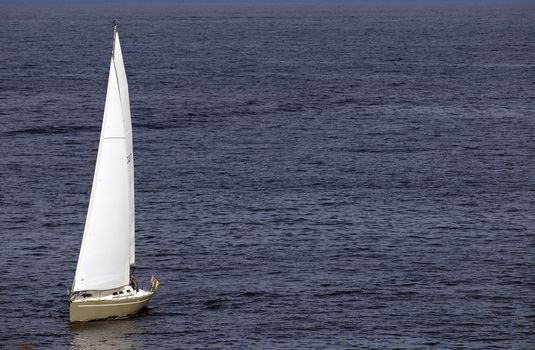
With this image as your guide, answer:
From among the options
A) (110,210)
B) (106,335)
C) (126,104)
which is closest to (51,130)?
(110,210)

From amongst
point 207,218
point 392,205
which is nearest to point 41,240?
point 207,218

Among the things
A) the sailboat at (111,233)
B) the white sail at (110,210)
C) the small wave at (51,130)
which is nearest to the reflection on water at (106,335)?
the sailboat at (111,233)

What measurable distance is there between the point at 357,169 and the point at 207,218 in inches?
1089

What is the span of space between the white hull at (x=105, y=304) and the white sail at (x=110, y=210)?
58 centimetres

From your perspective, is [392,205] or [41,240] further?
[392,205]

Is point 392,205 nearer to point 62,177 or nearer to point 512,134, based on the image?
point 62,177

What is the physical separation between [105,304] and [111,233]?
4.86m

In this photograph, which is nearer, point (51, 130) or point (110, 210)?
point (110, 210)

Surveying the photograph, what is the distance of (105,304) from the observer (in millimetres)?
75812

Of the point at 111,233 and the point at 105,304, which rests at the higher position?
the point at 111,233

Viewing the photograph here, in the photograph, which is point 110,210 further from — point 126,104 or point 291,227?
point 291,227

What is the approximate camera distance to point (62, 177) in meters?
121

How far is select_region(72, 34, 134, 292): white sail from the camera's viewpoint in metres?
75.9

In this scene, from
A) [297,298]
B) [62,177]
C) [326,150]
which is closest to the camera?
[297,298]
